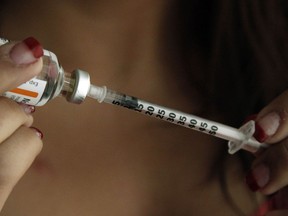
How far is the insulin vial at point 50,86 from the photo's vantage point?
0.68 meters

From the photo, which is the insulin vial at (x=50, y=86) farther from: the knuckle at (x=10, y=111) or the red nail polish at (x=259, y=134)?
the red nail polish at (x=259, y=134)

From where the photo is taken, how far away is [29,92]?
69 centimetres

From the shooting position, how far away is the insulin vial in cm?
68

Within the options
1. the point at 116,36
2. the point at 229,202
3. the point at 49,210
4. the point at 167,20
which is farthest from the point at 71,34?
the point at 229,202

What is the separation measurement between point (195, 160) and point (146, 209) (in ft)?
0.44

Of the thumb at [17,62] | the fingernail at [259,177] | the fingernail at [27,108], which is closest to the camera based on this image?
the thumb at [17,62]

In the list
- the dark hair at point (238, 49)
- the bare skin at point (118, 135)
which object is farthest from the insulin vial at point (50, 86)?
the dark hair at point (238, 49)

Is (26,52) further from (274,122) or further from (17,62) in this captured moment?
(274,122)

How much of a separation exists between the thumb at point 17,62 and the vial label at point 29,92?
48 mm

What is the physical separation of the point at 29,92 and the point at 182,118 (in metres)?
0.25

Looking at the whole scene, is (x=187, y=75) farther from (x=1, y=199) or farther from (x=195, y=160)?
(x=1, y=199)

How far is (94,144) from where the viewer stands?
959 mm

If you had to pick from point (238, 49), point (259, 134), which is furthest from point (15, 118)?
point (238, 49)

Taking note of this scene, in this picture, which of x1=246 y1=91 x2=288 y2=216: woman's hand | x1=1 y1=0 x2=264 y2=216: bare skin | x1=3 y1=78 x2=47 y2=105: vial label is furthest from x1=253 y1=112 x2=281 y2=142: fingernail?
x1=3 y1=78 x2=47 y2=105: vial label
